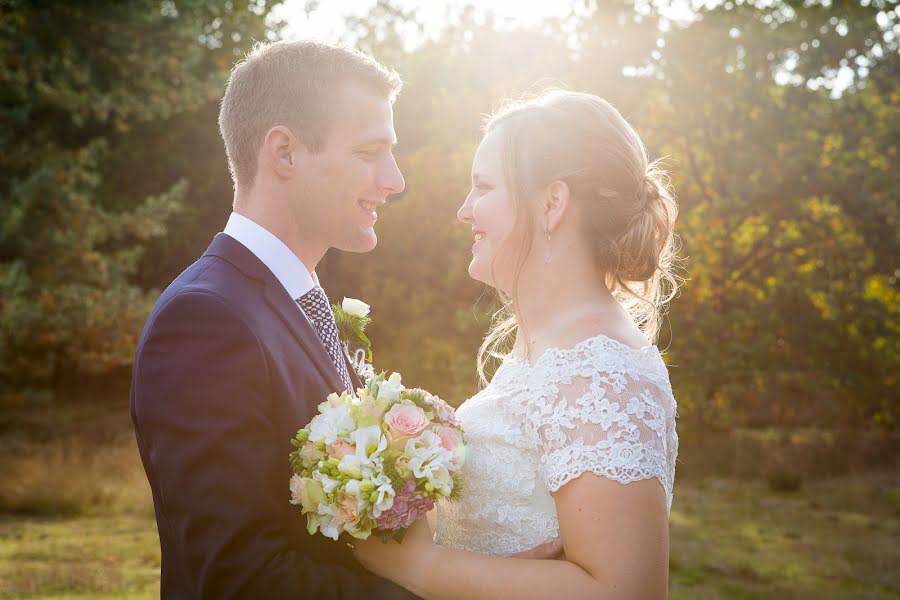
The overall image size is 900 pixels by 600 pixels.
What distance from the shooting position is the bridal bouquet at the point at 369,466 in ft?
8.52

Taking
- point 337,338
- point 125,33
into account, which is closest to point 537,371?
point 337,338

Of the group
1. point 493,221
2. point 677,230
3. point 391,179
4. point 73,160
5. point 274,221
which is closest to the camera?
point 493,221

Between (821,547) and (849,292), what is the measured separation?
6535 millimetres

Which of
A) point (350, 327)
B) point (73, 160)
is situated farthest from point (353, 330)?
point (73, 160)

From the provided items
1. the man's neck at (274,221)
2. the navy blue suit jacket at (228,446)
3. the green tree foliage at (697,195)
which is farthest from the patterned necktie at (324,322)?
the green tree foliage at (697,195)

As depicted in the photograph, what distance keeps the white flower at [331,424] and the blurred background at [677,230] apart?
11246 millimetres

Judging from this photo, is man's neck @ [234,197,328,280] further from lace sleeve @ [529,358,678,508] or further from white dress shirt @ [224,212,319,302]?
lace sleeve @ [529,358,678,508]

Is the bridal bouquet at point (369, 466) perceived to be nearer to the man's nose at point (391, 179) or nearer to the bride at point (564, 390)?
the bride at point (564, 390)

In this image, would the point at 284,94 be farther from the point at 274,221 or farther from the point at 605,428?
the point at 605,428

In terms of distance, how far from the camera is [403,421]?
2.71 meters

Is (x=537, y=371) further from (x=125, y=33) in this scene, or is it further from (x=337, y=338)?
(x=125, y=33)

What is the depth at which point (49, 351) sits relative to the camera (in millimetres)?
16953

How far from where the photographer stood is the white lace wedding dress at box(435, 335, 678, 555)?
2707 mm

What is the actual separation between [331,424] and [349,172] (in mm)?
1190
